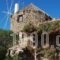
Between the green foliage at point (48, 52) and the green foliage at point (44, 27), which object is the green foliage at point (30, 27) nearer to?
the green foliage at point (44, 27)

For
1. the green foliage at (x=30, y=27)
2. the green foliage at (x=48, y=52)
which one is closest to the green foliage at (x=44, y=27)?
the green foliage at (x=30, y=27)

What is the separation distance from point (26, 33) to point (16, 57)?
7.33 ft

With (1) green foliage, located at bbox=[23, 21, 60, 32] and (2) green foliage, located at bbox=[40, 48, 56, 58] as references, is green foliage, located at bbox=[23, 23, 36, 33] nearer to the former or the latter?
(1) green foliage, located at bbox=[23, 21, 60, 32]

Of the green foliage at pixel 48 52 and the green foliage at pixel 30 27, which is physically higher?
the green foliage at pixel 30 27

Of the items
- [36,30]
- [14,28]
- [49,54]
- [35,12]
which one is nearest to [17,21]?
[14,28]

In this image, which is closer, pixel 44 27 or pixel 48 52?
pixel 48 52

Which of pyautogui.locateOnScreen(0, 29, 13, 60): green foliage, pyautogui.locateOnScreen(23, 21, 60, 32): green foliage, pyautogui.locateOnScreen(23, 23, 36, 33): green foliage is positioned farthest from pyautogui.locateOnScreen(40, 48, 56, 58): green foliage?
pyautogui.locateOnScreen(0, 29, 13, 60): green foliage

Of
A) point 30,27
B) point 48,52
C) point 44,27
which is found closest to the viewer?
point 48,52

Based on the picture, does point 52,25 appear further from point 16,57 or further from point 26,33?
point 16,57

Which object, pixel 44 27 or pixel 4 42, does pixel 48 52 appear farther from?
pixel 4 42

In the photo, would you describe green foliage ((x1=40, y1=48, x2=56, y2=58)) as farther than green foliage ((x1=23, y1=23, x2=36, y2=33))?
No

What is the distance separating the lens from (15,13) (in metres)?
22.6

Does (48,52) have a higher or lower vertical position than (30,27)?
lower

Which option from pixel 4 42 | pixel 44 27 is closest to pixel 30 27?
pixel 44 27
